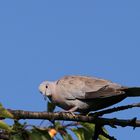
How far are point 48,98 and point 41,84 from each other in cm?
70

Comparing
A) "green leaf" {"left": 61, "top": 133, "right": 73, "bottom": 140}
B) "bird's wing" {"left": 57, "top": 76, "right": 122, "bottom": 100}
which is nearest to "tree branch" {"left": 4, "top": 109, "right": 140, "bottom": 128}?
"green leaf" {"left": 61, "top": 133, "right": 73, "bottom": 140}

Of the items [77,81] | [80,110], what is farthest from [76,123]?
[77,81]

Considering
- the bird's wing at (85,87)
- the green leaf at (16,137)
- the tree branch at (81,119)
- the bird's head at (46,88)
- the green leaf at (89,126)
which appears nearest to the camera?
the green leaf at (16,137)

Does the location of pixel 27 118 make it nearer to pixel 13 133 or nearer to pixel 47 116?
pixel 47 116

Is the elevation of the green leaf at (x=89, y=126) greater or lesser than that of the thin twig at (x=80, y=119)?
lesser

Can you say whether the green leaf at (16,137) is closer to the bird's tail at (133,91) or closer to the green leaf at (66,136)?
the green leaf at (66,136)

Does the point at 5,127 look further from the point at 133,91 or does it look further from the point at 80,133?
the point at 133,91

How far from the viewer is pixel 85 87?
7266mm

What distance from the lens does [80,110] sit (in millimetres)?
6844

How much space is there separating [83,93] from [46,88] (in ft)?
2.72

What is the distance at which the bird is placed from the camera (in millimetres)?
6561

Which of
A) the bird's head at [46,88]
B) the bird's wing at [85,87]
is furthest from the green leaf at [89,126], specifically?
the bird's head at [46,88]

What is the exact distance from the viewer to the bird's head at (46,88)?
24.6 ft

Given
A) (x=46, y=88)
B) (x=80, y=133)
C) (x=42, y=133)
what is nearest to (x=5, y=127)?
(x=42, y=133)
